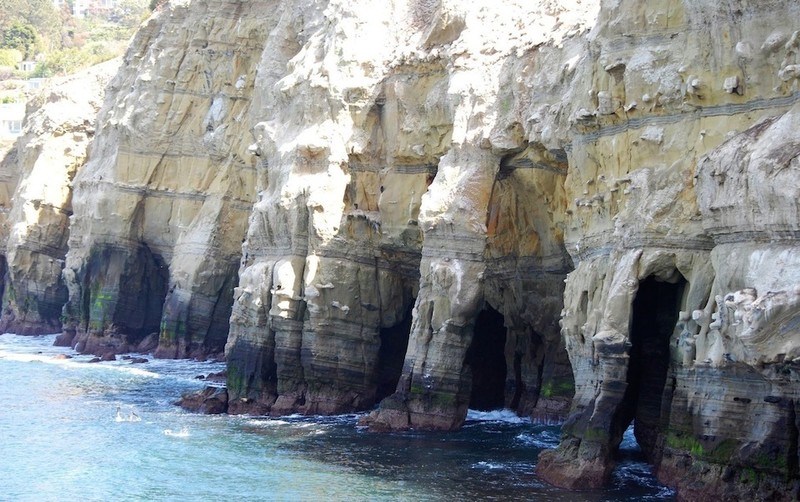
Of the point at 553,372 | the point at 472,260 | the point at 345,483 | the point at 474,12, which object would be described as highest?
the point at 474,12

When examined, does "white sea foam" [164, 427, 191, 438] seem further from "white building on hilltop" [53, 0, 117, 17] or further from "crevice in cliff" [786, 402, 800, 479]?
"white building on hilltop" [53, 0, 117, 17]

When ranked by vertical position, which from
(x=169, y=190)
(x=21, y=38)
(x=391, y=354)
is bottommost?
(x=391, y=354)

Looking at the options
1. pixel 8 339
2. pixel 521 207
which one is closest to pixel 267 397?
pixel 521 207

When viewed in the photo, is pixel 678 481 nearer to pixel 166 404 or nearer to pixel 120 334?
pixel 166 404

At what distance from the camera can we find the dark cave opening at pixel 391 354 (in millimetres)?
39875

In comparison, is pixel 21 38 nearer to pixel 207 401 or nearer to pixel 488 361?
pixel 207 401

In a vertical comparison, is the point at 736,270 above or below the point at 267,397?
above

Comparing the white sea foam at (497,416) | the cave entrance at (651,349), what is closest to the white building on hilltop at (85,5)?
the white sea foam at (497,416)

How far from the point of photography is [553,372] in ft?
118

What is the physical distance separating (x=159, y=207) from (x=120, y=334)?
19.2 ft

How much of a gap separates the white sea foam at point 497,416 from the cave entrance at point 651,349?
7.77m

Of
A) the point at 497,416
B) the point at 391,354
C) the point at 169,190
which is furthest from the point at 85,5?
the point at 497,416

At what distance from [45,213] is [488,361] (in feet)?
108

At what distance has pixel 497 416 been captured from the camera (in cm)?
3759
